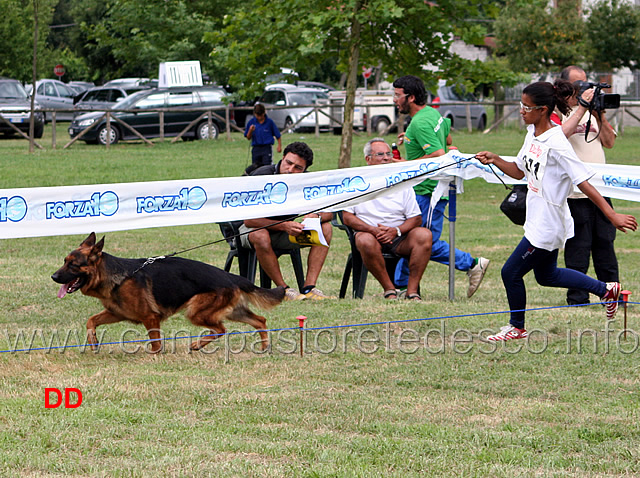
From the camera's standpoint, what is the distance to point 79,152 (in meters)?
24.5

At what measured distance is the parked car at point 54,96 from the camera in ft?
121

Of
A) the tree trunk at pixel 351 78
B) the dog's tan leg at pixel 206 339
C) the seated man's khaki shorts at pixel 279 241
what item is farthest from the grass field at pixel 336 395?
the tree trunk at pixel 351 78

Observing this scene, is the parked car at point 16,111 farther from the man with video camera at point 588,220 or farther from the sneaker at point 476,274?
the man with video camera at point 588,220

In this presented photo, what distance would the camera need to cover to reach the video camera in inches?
279

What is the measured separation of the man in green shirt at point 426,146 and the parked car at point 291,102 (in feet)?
69.2

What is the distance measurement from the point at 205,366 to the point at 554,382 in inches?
85.9

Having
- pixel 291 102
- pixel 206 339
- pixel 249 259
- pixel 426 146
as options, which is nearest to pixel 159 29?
pixel 291 102

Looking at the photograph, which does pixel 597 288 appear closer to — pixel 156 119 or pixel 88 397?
pixel 88 397

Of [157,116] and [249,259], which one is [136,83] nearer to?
[157,116]

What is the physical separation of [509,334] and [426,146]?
7.96ft

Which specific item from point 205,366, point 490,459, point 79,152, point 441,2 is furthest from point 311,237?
point 79,152

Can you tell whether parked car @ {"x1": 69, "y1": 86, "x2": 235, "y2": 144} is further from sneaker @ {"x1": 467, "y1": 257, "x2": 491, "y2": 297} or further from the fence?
sneaker @ {"x1": 467, "y1": 257, "x2": 491, "y2": 297}

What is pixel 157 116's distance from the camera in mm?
28625

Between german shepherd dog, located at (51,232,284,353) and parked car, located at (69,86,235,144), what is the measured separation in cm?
2078
